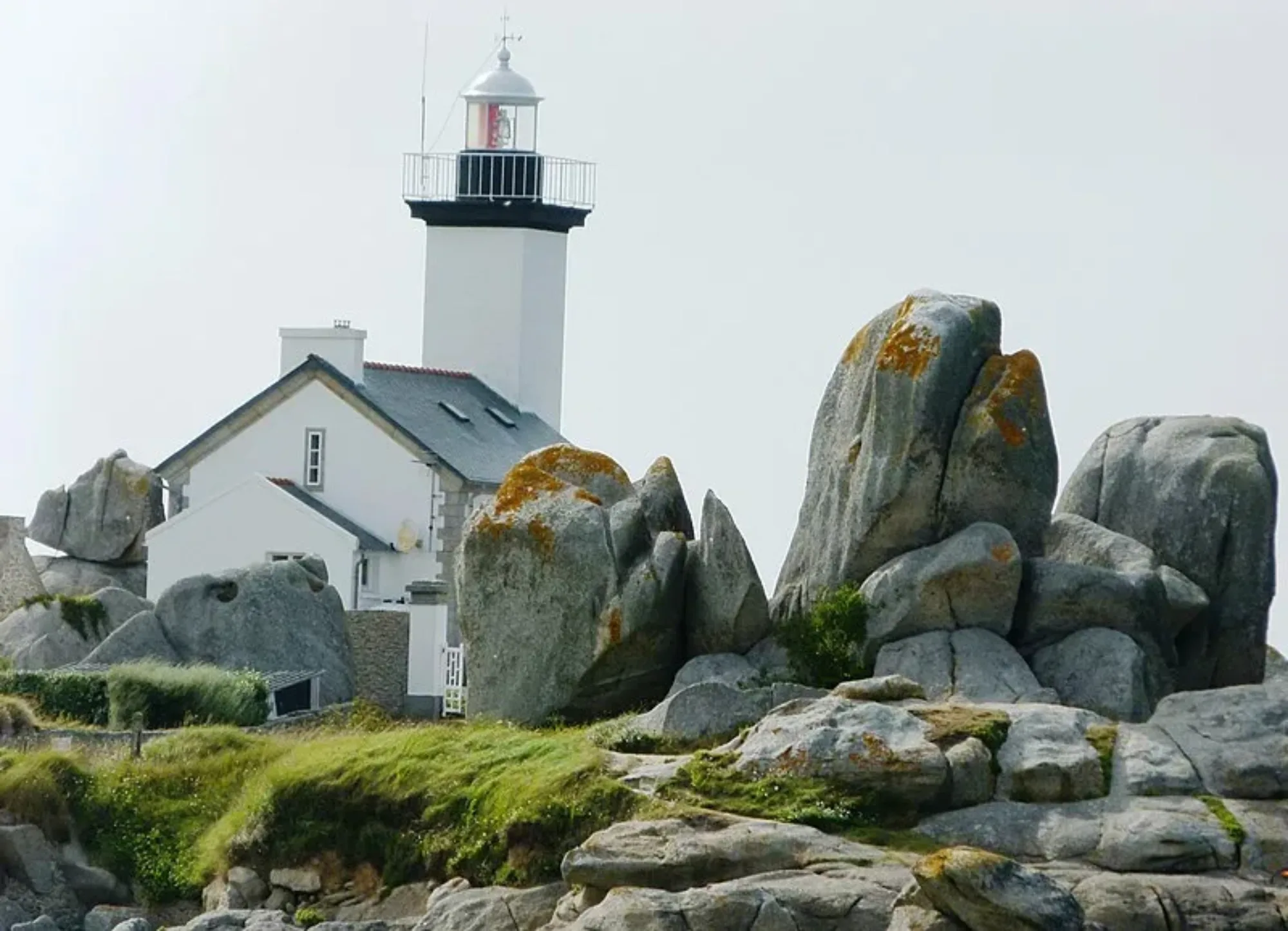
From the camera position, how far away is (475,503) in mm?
56000

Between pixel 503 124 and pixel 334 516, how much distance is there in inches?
437

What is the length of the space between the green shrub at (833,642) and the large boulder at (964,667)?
1.09 feet

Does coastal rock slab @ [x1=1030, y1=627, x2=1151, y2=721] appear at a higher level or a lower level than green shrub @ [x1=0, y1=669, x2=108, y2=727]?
higher

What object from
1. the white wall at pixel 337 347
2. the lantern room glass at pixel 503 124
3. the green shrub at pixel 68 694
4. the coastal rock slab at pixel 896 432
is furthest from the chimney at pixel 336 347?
the coastal rock slab at pixel 896 432

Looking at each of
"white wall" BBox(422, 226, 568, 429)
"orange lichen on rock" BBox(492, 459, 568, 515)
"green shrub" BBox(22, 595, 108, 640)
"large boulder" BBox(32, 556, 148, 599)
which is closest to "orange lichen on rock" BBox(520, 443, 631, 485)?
"orange lichen on rock" BBox(492, 459, 568, 515)

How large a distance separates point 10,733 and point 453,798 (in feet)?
22.4

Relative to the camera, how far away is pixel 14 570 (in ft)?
179

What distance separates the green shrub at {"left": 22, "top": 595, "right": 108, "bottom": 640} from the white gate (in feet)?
15.0

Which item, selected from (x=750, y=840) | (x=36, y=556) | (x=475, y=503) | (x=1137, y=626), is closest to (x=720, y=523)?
(x=1137, y=626)

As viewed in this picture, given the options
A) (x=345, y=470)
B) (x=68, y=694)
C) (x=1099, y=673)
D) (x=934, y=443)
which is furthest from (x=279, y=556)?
(x=1099, y=673)

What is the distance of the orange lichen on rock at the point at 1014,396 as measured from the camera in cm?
3525

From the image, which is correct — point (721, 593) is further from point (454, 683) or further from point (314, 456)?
point (314, 456)

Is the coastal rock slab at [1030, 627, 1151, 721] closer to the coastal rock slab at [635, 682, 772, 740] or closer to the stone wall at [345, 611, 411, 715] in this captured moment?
the coastal rock slab at [635, 682, 772, 740]

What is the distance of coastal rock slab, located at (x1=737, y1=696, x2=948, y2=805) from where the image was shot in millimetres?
30719
